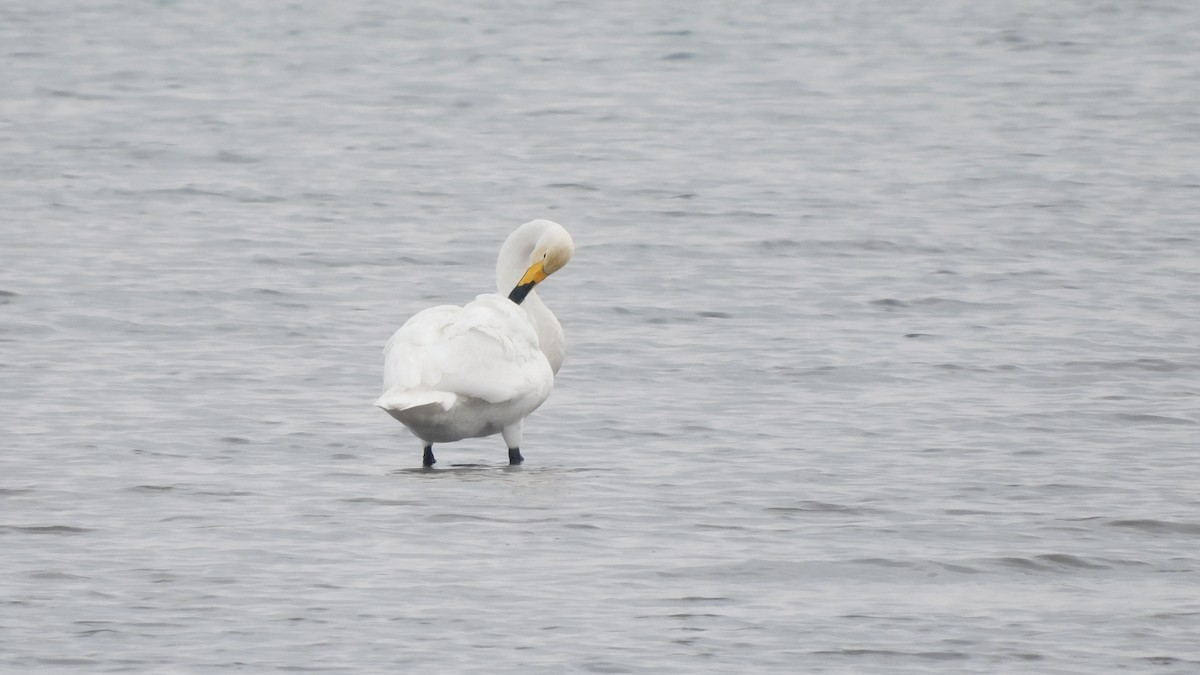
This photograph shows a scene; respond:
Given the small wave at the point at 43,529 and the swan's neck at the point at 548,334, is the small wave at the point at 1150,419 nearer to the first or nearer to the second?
the swan's neck at the point at 548,334

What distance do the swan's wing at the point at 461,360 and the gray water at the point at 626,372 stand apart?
16.0 inches

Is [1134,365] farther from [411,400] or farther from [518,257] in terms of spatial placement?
[411,400]

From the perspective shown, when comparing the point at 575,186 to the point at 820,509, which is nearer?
the point at 820,509

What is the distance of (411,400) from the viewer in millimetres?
10352

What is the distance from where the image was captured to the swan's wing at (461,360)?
1056 cm

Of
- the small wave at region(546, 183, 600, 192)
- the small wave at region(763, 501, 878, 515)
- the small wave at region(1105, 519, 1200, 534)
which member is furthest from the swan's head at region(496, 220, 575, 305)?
the small wave at region(546, 183, 600, 192)

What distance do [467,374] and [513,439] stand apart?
0.58 metres

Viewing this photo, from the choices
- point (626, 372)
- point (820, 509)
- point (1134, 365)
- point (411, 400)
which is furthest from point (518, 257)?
point (1134, 365)

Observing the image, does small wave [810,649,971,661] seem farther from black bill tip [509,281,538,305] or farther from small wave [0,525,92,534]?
black bill tip [509,281,538,305]

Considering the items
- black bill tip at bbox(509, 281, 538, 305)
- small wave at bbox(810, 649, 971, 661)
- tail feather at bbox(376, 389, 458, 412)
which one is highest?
small wave at bbox(810, 649, 971, 661)

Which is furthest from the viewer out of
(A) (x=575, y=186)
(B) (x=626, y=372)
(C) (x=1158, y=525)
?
(A) (x=575, y=186)

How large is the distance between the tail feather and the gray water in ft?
1.23

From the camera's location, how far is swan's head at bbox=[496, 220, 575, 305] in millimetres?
12375

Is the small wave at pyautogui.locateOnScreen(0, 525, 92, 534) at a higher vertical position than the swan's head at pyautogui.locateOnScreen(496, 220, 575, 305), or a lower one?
lower
